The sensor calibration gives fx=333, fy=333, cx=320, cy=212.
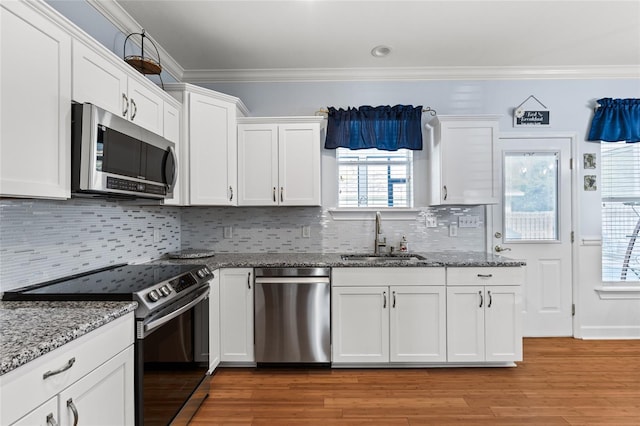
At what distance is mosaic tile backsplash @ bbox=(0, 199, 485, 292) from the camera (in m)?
1.82

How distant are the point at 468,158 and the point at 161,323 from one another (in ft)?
8.80

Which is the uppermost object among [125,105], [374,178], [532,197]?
[125,105]

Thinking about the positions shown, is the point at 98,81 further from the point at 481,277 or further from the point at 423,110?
the point at 481,277

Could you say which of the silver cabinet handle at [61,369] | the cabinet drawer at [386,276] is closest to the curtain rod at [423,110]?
the cabinet drawer at [386,276]

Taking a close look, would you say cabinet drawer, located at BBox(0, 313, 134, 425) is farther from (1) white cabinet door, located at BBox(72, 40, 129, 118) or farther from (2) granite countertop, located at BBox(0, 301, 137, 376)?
(1) white cabinet door, located at BBox(72, 40, 129, 118)

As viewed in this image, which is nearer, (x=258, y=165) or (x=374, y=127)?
(x=258, y=165)

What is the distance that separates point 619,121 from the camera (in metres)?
3.27

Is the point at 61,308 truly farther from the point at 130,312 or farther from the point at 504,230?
the point at 504,230

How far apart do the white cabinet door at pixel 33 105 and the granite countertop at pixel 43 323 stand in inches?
18.5

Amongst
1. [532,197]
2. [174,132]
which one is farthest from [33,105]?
[532,197]

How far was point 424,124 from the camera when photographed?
3340mm

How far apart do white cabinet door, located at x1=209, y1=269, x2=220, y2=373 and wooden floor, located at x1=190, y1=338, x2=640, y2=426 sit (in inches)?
6.4

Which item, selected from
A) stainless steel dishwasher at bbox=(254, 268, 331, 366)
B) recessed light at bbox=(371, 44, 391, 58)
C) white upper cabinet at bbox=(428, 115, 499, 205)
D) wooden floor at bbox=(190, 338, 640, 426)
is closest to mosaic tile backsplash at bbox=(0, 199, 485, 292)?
white upper cabinet at bbox=(428, 115, 499, 205)

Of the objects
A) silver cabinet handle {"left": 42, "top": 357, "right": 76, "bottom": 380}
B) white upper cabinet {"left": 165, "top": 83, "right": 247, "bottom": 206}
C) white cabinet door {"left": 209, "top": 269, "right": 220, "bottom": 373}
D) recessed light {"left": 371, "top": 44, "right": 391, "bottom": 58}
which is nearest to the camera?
silver cabinet handle {"left": 42, "top": 357, "right": 76, "bottom": 380}
